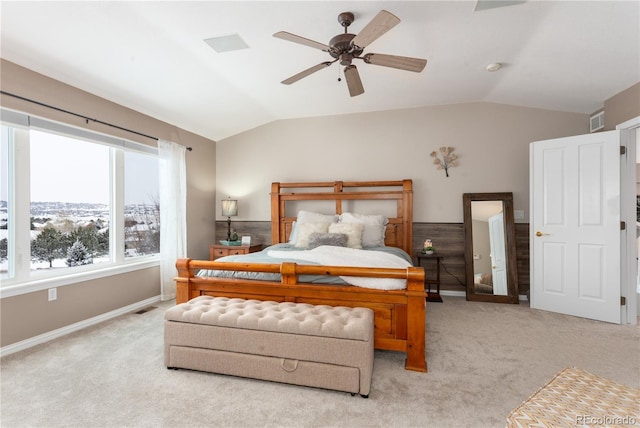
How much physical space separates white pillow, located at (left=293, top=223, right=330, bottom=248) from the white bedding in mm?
634

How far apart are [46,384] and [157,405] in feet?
2.99

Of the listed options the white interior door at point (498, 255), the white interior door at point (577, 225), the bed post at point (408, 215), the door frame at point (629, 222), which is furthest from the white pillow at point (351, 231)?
the door frame at point (629, 222)

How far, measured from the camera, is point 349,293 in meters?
2.38

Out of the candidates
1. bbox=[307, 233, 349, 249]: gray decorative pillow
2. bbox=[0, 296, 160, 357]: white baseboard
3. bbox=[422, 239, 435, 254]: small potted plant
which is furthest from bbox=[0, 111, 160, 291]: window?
bbox=[422, 239, 435, 254]: small potted plant

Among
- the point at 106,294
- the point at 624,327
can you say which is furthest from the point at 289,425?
the point at 624,327

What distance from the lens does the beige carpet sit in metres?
1.71

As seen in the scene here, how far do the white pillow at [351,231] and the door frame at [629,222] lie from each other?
109 inches

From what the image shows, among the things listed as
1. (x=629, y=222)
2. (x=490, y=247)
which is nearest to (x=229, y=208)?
(x=490, y=247)

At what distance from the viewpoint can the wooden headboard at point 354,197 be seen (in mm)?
4252

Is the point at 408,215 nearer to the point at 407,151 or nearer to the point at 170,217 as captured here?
the point at 407,151

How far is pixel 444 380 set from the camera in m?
2.09

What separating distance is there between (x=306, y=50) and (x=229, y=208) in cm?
275

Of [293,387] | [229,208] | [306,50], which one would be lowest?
[293,387]

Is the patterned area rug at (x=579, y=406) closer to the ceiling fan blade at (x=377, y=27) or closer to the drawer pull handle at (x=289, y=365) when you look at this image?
the drawer pull handle at (x=289, y=365)
